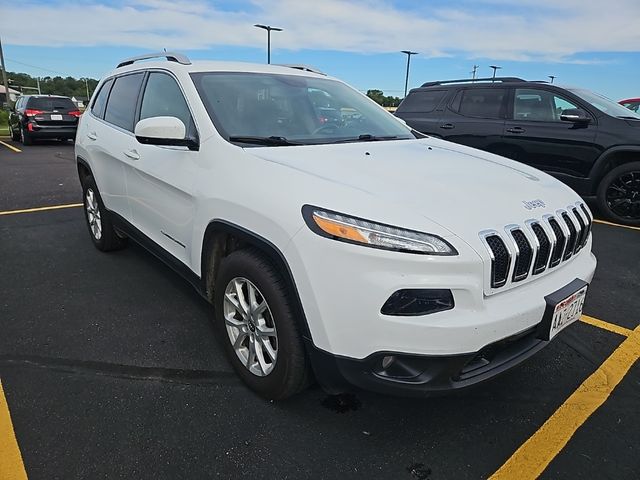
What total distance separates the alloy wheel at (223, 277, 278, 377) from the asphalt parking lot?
0.20m

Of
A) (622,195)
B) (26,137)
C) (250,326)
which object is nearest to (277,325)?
(250,326)

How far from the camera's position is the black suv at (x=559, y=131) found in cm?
604

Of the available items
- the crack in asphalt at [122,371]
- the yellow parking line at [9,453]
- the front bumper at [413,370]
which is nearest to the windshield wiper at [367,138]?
the front bumper at [413,370]

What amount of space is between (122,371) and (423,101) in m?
6.59

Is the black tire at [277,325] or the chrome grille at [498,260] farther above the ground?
the chrome grille at [498,260]

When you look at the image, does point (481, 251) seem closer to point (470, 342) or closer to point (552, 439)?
point (470, 342)

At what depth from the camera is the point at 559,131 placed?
6324 mm

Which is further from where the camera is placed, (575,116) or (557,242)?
(575,116)

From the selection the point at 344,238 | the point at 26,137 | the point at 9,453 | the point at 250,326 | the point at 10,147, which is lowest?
the point at 10,147

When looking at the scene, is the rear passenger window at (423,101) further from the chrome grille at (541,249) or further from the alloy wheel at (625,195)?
the chrome grille at (541,249)

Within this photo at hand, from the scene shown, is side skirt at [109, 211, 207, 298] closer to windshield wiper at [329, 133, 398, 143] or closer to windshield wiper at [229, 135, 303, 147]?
windshield wiper at [229, 135, 303, 147]

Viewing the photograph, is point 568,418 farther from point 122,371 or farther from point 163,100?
point 163,100

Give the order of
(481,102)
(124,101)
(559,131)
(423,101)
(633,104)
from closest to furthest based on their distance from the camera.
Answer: (124,101), (559,131), (481,102), (423,101), (633,104)

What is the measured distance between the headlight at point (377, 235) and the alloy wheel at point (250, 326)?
0.53 metres
